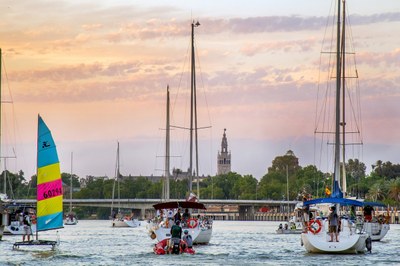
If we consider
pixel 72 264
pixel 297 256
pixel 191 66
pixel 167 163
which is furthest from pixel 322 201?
pixel 167 163

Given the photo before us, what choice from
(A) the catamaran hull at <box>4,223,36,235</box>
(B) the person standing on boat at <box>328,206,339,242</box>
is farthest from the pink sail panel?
(A) the catamaran hull at <box>4,223,36,235</box>

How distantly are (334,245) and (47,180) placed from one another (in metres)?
17.1

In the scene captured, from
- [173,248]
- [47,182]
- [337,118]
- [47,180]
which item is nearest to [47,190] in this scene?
[47,182]

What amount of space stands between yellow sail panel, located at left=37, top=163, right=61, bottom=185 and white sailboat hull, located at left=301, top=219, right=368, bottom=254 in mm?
14992

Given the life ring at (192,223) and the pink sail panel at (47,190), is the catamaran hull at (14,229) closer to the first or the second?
the life ring at (192,223)

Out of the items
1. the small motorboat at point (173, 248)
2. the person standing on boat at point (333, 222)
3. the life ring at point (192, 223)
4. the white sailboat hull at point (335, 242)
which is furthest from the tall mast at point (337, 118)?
the life ring at point (192, 223)

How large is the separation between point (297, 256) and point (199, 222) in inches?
593

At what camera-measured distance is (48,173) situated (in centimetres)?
7006

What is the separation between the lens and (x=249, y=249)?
279ft

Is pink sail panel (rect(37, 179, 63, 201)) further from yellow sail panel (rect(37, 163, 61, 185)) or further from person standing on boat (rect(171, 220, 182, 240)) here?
person standing on boat (rect(171, 220, 182, 240))

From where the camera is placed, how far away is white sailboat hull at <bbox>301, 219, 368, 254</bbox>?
6788cm

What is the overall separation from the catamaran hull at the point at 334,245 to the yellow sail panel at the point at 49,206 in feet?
47.8

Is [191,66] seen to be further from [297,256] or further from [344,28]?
[297,256]

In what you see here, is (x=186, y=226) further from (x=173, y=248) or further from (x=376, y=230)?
(x=376, y=230)
